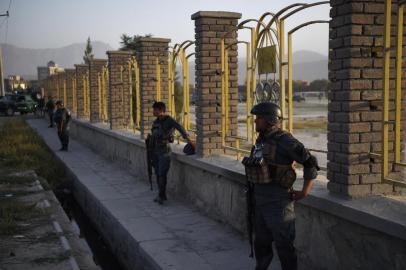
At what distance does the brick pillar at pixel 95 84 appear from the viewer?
14.0 meters

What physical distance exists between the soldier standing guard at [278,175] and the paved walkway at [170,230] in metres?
0.96

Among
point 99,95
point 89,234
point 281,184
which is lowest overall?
point 89,234

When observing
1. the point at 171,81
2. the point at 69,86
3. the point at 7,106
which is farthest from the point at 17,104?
the point at 171,81

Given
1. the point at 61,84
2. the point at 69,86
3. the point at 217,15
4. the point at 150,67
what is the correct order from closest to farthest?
the point at 217,15
the point at 150,67
the point at 69,86
the point at 61,84

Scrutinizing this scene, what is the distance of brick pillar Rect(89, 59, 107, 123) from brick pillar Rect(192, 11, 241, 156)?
8053 millimetres

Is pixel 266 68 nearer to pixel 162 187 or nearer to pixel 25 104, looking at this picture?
pixel 162 187

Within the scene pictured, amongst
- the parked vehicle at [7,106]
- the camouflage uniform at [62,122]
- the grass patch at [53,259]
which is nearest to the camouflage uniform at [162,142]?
the grass patch at [53,259]

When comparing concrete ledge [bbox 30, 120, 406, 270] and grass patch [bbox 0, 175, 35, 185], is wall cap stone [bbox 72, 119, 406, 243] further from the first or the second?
grass patch [bbox 0, 175, 35, 185]

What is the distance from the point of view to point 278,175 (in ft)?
11.3

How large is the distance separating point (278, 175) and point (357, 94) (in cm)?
88

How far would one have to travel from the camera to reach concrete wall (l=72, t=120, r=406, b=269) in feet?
10.3

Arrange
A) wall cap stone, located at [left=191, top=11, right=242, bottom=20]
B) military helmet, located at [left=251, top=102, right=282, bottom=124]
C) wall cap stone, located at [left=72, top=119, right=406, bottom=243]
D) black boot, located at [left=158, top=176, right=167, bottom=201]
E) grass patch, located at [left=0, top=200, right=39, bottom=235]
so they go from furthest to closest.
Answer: black boot, located at [left=158, top=176, right=167, bottom=201], wall cap stone, located at [left=191, top=11, right=242, bottom=20], grass patch, located at [left=0, top=200, right=39, bottom=235], military helmet, located at [left=251, top=102, right=282, bottom=124], wall cap stone, located at [left=72, top=119, right=406, bottom=243]

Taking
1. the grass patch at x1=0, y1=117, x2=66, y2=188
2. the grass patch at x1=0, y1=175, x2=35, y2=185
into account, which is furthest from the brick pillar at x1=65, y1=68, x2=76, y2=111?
the grass patch at x1=0, y1=175, x2=35, y2=185

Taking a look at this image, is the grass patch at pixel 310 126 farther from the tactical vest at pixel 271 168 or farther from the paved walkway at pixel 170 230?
the tactical vest at pixel 271 168
